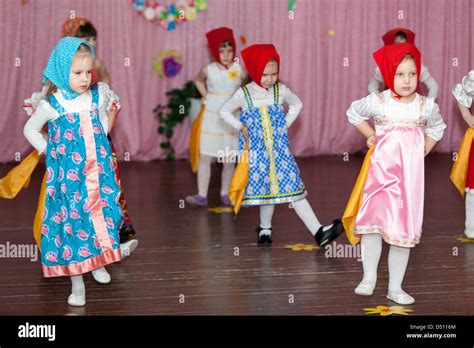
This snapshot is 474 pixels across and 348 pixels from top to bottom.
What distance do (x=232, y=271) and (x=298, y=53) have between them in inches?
169

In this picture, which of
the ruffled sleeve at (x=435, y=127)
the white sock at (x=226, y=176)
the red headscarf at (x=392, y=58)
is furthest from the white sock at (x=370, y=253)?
the white sock at (x=226, y=176)

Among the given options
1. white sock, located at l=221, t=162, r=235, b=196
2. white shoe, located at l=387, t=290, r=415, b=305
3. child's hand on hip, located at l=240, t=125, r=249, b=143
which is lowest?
white shoe, located at l=387, t=290, r=415, b=305

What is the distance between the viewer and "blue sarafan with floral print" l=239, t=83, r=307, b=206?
4.64 meters

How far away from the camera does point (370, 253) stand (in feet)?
12.5

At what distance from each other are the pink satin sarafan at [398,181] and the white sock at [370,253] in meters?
0.08

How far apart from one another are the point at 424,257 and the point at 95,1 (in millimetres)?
4508

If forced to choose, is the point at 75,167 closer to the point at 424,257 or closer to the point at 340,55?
the point at 424,257

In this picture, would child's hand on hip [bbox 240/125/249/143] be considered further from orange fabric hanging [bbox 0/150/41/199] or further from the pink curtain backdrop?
the pink curtain backdrop

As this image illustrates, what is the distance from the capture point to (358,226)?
12.3 ft

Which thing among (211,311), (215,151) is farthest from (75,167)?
(215,151)

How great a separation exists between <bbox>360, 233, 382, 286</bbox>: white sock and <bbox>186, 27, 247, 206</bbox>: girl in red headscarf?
2.16 meters

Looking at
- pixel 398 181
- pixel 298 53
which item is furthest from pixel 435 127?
pixel 298 53

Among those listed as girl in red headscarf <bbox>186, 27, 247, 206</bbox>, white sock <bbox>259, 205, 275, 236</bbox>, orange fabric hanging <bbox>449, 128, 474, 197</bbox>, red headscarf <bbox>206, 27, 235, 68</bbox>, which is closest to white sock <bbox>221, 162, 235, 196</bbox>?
girl in red headscarf <bbox>186, 27, 247, 206</bbox>

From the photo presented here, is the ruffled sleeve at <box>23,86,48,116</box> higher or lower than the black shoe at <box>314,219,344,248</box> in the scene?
higher
